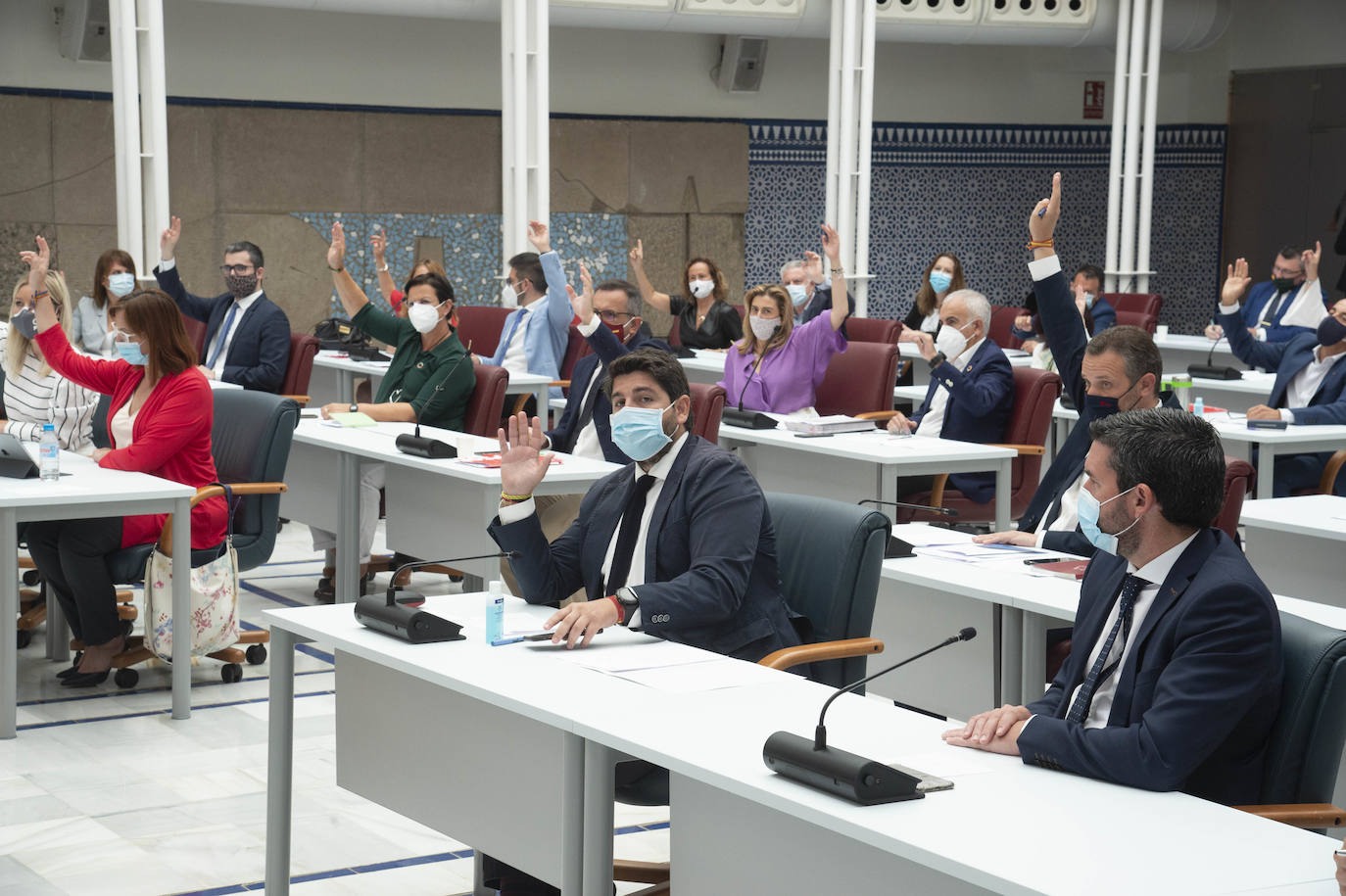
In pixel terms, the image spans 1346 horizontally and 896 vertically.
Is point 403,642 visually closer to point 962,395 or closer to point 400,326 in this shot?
point 962,395

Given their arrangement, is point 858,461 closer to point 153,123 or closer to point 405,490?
point 405,490

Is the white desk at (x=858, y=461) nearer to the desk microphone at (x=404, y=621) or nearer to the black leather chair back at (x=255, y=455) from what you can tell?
the black leather chair back at (x=255, y=455)

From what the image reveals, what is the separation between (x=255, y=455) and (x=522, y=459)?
2523 mm

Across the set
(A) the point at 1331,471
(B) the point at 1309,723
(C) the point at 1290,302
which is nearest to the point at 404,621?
(B) the point at 1309,723

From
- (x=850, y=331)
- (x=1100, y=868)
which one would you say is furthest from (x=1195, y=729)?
(x=850, y=331)

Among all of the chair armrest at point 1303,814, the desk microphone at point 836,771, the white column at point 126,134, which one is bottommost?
the chair armrest at point 1303,814

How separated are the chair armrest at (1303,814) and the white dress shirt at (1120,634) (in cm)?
29

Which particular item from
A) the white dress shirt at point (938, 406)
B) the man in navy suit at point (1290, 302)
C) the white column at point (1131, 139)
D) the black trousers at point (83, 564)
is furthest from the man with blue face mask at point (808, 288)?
the black trousers at point (83, 564)

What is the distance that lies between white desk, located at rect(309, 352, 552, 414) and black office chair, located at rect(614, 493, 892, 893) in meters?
4.54

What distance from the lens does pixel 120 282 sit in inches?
360

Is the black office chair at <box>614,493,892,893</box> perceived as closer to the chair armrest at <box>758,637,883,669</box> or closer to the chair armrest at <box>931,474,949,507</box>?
the chair armrest at <box>758,637,883,669</box>

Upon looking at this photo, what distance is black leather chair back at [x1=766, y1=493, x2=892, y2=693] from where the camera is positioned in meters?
3.55

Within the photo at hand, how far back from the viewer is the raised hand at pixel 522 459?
3.43 m

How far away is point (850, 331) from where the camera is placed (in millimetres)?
10273
